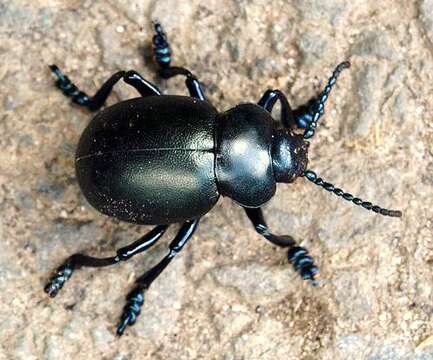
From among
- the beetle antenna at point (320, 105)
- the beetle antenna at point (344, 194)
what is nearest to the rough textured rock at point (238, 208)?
the beetle antenna at point (320, 105)

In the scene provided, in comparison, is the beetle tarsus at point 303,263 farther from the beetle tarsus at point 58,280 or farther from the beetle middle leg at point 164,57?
the beetle tarsus at point 58,280

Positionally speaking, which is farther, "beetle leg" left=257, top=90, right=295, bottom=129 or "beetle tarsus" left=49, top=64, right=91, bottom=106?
"beetle tarsus" left=49, top=64, right=91, bottom=106

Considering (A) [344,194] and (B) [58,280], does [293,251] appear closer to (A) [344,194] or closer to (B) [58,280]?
(A) [344,194]

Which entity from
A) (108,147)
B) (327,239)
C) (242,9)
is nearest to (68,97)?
(108,147)

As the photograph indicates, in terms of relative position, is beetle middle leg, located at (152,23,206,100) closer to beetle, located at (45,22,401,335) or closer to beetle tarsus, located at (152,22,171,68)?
beetle tarsus, located at (152,22,171,68)

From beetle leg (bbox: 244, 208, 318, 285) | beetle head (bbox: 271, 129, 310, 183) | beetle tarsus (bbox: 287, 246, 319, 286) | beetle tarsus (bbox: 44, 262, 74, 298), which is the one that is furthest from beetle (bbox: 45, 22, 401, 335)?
beetle tarsus (bbox: 287, 246, 319, 286)

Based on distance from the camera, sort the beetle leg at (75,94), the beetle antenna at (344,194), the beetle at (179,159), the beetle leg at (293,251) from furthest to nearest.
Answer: the beetle leg at (75,94)
the beetle leg at (293,251)
the beetle antenna at (344,194)
the beetle at (179,159)

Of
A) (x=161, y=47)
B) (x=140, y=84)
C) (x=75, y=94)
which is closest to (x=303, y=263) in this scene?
(x=140, y=84)
